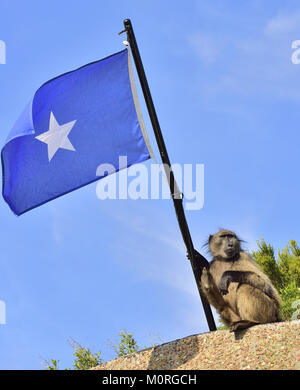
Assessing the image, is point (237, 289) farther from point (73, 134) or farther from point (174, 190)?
point (73, 134)

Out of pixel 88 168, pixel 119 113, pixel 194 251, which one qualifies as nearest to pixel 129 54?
pixel 119 113

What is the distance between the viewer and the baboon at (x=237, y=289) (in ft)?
28.1

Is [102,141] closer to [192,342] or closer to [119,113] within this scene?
[119,113]

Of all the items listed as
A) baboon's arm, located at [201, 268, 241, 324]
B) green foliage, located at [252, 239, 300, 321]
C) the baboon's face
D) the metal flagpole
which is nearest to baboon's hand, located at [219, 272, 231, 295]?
baboon's arm, located at [201, 268, 241, 324]

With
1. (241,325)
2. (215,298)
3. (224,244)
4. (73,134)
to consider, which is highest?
(73,134)

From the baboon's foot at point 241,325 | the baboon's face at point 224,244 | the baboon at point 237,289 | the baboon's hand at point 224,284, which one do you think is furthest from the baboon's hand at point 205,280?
the baboon's foot at point 241,325

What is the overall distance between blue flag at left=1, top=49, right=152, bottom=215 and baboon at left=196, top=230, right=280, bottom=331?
7.62 ft

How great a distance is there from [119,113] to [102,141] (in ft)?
1.92

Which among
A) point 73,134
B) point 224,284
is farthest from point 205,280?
point 73,134

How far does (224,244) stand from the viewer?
9.27 meters

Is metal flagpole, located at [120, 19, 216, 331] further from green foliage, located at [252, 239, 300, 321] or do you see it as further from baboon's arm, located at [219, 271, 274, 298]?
green foliage, located at [252, 239, 300, 321]

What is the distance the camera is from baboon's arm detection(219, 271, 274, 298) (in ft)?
28.3

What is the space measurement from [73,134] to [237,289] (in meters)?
3.98

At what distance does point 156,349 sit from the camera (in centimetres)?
934
